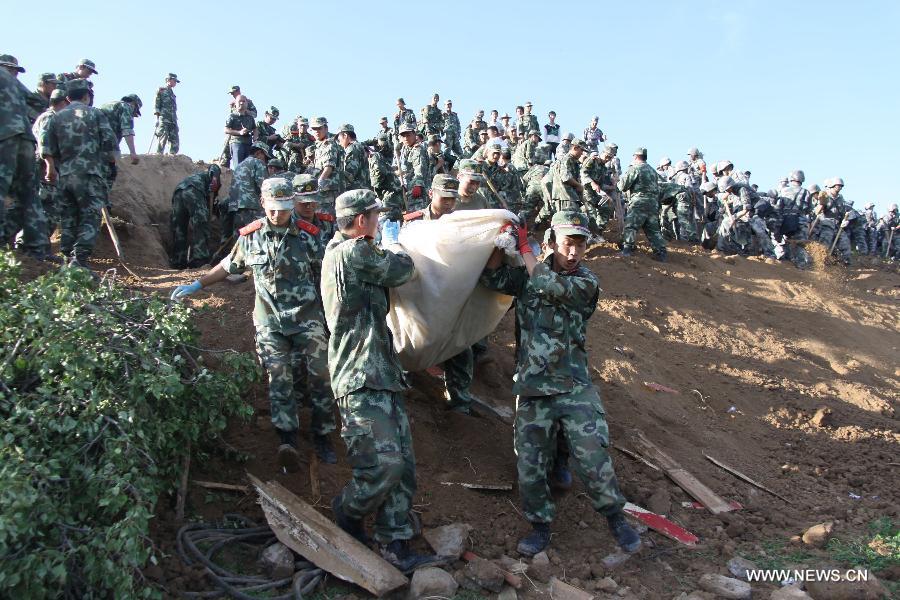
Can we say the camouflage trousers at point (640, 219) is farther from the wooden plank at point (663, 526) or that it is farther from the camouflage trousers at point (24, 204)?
the camouflage trousers at point (24, 204)

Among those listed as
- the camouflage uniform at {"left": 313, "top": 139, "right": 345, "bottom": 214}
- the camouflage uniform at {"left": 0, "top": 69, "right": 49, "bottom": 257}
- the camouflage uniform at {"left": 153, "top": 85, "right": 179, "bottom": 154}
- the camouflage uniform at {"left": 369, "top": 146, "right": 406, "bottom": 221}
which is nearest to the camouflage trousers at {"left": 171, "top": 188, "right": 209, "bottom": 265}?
the camouflage uniform at {"left": 313, "top": 139, "right": 345, "bottom": 214}

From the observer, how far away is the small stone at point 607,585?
13.6ft

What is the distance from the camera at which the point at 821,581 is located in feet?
13.9

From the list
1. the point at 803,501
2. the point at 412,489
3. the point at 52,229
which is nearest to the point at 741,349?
the point at 803,501

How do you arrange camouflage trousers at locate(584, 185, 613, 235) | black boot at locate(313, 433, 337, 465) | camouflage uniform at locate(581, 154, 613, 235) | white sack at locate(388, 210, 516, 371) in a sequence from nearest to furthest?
white sack at locate(388, 210, 516, 371), black boot at locate(313, 433, 337, 465), camouflage uniform at locate(581, 154, 613, 235), camouflage trousers at locate(584, 185, 613, 235)

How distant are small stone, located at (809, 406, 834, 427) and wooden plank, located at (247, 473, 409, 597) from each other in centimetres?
587

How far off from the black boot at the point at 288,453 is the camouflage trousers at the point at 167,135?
11962 mm

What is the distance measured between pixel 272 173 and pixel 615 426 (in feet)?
19.4

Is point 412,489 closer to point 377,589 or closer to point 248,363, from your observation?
point 377,589

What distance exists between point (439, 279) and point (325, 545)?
1.82 metres

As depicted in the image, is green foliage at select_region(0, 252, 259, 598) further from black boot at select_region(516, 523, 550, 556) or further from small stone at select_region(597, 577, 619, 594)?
small stone at select_region(597, 577, 619, 594)

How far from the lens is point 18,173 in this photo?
7.34 m

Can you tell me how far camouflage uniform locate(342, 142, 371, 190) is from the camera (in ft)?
33.9

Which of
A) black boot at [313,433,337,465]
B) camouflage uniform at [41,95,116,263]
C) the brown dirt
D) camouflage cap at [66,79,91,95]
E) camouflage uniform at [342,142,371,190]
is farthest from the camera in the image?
camouflage uniform at [342,142,371,190]
